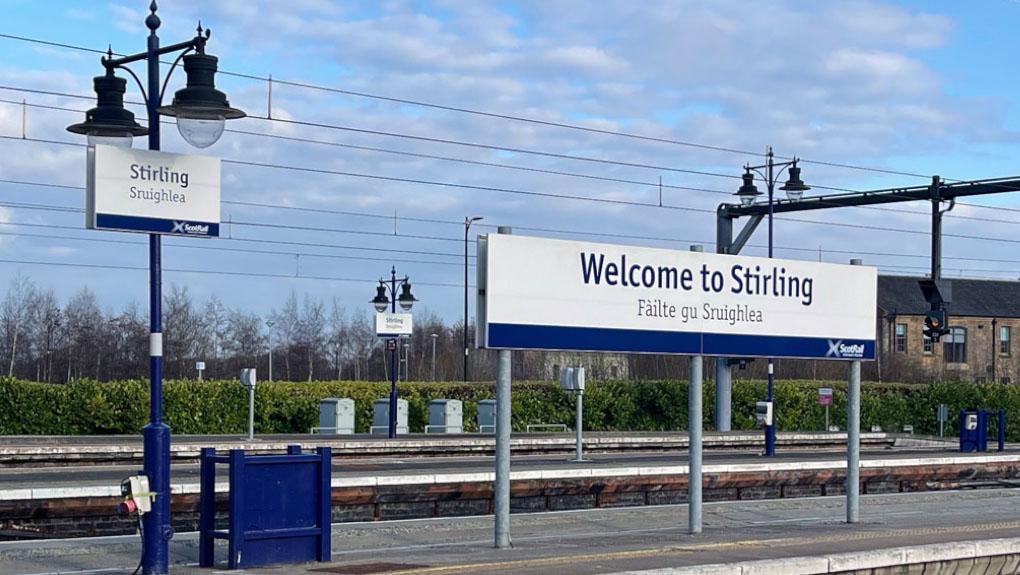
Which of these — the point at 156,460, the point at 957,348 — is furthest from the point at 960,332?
the point at 156,460

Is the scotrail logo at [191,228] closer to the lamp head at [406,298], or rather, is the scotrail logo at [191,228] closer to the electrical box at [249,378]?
the electrical box at [249,378]

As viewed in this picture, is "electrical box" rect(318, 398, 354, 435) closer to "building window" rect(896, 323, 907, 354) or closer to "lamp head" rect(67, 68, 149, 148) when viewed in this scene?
"lamp head" rect(67, 68, 149, 148)

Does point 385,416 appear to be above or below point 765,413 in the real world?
below

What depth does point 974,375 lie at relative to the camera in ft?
269

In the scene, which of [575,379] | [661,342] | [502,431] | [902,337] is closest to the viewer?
[502,431]

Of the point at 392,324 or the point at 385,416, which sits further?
the point at 385,416

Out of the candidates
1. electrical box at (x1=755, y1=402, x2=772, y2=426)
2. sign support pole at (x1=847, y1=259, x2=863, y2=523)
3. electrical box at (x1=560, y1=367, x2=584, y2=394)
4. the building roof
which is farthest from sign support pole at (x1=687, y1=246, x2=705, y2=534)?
the building roof

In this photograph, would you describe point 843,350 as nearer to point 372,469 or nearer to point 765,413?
point 372,469

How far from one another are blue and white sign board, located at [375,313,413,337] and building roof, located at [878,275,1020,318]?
45111 mm

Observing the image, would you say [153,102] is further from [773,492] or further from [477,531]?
[773,492]

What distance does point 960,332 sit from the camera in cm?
8206

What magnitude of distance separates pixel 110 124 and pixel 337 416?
103 ft

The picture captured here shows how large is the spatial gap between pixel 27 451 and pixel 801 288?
1907 cm

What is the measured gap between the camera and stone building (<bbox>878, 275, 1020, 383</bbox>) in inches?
3130
